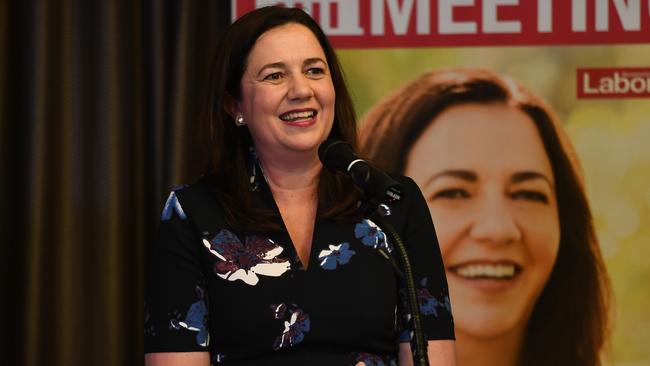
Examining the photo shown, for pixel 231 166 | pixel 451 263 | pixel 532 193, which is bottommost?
pixel 451 263

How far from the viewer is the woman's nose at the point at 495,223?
2.70 m

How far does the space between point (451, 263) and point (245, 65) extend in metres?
1.09

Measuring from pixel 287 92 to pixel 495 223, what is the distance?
1.11m

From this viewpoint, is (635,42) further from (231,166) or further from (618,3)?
(231,166)

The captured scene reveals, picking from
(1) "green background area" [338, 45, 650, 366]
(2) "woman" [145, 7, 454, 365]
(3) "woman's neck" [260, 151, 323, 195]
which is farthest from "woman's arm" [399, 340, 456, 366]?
(1) "green background area" [338, 45, 650, 366]

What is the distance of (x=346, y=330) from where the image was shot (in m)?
1.71

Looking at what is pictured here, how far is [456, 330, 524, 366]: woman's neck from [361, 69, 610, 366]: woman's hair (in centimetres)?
3

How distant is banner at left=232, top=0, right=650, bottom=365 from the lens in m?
2.68

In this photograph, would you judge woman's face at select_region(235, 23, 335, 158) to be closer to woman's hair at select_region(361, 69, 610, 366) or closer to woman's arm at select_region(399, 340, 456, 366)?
woman's arm at select_region(399, 340, 456, 366)

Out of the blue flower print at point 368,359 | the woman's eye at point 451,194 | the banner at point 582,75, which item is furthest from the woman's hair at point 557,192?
the blue flower print at point 368,359

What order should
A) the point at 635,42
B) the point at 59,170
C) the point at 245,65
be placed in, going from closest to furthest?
1. the point at 245,65
2. the point at 635,42
3. the point at 59,170

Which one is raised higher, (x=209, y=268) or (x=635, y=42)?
(x=635, y=42)

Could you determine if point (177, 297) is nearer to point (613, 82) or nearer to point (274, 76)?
point (274, 76)

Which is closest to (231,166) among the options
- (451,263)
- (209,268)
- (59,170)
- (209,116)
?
(209,116)
